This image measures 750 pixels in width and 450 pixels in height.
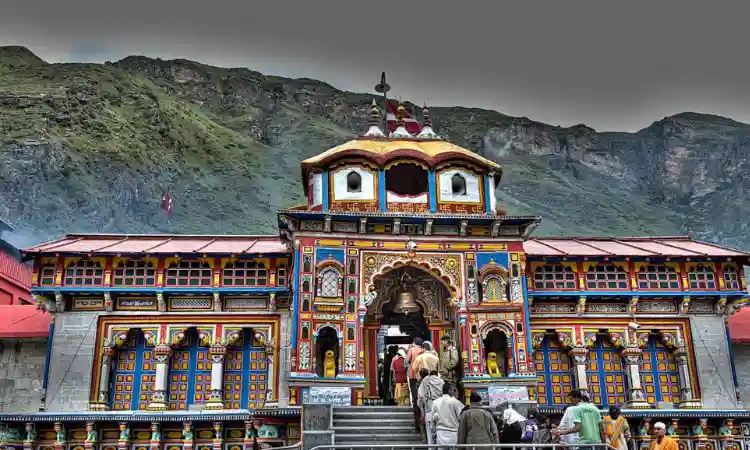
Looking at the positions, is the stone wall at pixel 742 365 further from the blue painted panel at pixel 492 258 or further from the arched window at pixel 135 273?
the arched window at pixel 135 273

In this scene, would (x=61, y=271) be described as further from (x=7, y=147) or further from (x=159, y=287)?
(x=7, y=147)

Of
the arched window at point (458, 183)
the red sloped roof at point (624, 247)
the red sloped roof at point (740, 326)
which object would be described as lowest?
the red sloped roof at point (740, 326)

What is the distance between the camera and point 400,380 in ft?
58.0

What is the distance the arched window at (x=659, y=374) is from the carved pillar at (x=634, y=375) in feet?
1.16

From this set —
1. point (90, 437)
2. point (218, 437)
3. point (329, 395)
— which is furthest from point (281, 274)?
point (90, 437)

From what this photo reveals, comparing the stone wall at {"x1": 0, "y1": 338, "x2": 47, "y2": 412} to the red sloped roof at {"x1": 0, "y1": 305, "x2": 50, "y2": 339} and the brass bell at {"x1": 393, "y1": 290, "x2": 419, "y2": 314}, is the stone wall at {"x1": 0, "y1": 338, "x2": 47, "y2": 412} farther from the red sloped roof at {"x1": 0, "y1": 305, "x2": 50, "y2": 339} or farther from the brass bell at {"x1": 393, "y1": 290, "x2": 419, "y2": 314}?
the brass bell at {"x1": 393, "y1": 290, "x2": 419, "y2": 314}

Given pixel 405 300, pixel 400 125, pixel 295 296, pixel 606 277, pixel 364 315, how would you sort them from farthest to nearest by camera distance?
pixel 400 125, pixel 606 277, pixel 405 300, pixel 364 315, pixel 295 296

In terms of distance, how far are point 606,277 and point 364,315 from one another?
27.2 ft

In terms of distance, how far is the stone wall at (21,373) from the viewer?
799 inches

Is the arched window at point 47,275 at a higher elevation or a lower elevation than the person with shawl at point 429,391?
higher

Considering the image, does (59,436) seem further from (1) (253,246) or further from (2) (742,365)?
(2) (742,365)

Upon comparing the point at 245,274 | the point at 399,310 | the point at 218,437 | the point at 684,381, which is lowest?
the point at 218,437

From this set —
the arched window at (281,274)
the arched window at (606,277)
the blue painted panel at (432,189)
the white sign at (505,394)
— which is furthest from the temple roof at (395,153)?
the white sign at (505,394)

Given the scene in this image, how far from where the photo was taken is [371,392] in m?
20.6
